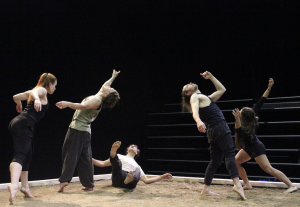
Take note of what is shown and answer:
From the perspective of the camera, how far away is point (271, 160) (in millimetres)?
4520

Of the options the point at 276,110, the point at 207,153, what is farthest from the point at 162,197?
the point at 276,110

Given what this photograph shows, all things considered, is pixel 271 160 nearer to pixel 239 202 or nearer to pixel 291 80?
pixel 291 80

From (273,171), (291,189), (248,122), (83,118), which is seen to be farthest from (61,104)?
(291,189)

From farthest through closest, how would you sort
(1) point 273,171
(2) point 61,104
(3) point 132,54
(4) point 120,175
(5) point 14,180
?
(3) point 132,54, (4) point 120,175, (1) point 273,171, (2) point 61,104, (5) point 14,180

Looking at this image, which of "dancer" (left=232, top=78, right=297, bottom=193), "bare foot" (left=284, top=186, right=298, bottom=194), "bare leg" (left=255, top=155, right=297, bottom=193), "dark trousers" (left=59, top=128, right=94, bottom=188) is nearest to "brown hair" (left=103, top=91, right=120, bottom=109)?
"dark trousers" (left=59, top=128, right=94, bottom=188)

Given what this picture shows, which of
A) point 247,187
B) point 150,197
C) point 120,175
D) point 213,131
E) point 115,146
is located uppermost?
point 213,131

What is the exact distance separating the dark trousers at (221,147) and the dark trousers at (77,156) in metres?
1.37

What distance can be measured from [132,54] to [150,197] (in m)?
3.16

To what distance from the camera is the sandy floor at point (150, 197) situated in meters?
2.75

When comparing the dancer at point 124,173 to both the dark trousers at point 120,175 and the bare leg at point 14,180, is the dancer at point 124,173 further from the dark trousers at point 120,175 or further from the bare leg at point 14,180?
the bare leg at point 14,180

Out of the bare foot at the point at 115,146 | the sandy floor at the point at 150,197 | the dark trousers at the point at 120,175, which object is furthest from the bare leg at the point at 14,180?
the dark trousers at the point at 120,175

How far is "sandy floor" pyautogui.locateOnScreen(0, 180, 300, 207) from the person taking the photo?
2.75 metres

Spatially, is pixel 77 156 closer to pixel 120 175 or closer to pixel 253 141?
pixel 120 175

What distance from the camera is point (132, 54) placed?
221 inches
